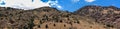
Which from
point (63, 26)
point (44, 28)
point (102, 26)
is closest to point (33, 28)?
point (44, 28)

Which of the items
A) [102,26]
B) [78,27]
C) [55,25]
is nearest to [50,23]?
[55,25]

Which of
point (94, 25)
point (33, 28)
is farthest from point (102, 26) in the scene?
point (33, 28)

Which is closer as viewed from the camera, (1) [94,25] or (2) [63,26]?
(2) [63,26]

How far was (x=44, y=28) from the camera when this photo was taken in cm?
18375

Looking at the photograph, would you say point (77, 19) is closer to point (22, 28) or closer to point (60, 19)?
point (60, 19)

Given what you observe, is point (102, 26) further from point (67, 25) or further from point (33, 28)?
point (33, 28)

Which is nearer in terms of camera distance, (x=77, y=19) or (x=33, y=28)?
(x=33, y=28)

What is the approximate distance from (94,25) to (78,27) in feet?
54.4

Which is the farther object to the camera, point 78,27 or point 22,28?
point 22,28

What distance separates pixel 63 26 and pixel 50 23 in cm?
953

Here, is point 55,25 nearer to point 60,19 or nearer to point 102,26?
point 60,19

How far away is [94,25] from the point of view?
19612cm

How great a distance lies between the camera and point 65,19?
196 meters

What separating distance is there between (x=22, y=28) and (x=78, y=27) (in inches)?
1516
